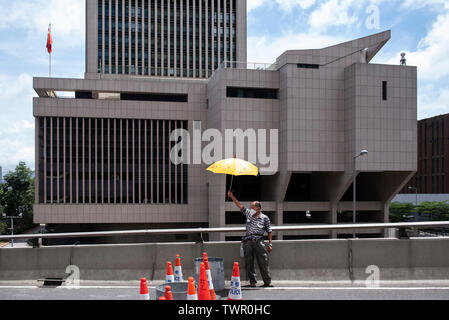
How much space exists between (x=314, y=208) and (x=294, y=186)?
5.60 meters

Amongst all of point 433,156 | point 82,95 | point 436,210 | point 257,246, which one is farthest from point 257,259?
point 433,156

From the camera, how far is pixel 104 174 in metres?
46.1

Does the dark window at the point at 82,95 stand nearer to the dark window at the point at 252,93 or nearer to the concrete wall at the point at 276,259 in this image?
the dark window at the point at 252,93

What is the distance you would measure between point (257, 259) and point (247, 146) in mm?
32212

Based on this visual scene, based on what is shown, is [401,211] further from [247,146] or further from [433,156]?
[247,146]

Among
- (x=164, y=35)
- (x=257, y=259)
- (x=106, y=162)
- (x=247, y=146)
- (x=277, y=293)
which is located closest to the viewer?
(x=277, y=293)

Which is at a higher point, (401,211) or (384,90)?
(384,90)

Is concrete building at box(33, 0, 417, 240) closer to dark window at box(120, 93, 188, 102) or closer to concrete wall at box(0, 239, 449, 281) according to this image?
dark window at box(120, 93, 188, 102)

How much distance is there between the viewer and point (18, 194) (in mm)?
75688

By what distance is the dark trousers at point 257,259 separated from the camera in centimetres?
777

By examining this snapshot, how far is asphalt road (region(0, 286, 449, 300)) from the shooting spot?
6.95 meters

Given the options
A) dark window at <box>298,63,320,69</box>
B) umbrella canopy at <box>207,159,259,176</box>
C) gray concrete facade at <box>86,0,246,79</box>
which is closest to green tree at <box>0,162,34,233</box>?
gray concrete facade at <box>86,0,246,79</box>

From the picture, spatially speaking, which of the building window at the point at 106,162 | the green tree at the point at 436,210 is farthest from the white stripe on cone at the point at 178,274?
the green tree at the point at 436,210
